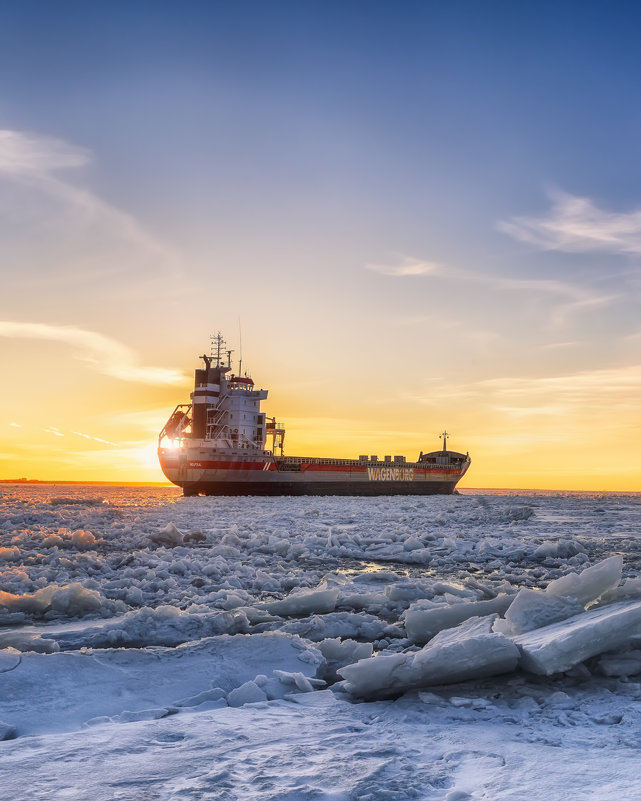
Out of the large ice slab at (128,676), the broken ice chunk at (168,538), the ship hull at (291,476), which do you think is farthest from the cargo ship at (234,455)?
the large ice slab at (128,676)

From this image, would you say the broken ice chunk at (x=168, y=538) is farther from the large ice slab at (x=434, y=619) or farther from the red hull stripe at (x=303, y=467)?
the red hull stripe at (x=303, y=467)

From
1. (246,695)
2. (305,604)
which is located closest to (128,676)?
(246,695)

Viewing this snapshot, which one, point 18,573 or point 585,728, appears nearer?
point 585,728

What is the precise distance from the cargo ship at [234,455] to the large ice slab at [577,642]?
4039 cm

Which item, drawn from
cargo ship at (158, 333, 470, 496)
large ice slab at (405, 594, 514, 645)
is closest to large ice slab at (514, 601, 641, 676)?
large ice slab at (405, 594, 514, 645)

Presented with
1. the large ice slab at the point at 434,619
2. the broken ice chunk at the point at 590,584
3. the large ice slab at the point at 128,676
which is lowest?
the large ice slab at the point at 128,676

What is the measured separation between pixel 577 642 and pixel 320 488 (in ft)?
156

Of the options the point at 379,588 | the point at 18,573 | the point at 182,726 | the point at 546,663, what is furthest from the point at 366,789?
the point at 18,573

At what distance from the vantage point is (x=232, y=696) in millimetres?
3191

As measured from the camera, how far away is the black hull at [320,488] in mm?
44319

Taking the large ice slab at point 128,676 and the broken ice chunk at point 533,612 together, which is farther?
the broken ice chunk at point 533,612

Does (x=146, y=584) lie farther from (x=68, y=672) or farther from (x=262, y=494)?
(x=262, y=494)

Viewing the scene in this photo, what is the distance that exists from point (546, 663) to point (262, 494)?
43.2 metres

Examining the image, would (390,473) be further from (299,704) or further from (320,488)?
(299,704)
